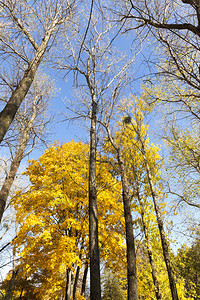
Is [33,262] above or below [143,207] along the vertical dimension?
below

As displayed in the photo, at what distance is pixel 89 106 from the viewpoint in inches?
219

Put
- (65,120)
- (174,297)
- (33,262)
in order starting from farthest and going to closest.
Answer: (33,262)
(65,120)
(174,297)

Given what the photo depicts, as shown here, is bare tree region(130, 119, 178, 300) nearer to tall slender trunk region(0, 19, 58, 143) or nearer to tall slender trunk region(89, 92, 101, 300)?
tall slender trunk region(89, 92, 101, 300)

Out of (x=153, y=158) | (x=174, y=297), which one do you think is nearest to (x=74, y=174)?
(x=153, y=158)

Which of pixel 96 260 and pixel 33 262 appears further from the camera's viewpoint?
pixel 33 262

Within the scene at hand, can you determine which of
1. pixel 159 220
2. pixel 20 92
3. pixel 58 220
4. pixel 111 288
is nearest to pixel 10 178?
pixel 58 220

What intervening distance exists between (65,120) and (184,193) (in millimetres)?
6269

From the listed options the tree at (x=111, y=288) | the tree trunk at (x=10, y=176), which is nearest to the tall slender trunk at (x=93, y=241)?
the tree trunk at (x=10, y=176)

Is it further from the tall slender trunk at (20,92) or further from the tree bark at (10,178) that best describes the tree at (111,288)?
the tall slender trunk at (20,92)

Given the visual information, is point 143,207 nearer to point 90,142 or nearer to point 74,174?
point 74,174

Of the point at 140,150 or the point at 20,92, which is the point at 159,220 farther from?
the point at 20,92

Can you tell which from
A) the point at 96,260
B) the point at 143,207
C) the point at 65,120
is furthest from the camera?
the point at 143,207

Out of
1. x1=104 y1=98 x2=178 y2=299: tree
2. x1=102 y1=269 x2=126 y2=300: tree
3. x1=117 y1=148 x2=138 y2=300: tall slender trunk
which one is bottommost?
x1=117 y1=148 x2=138 y2=300: tall slender trunk

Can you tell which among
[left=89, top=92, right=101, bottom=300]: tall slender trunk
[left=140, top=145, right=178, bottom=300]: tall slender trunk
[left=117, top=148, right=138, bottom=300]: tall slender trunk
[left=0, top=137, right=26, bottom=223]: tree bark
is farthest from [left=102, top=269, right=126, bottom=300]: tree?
[left=89, top=92, right=101, bottom=300]: tall slender trunk
